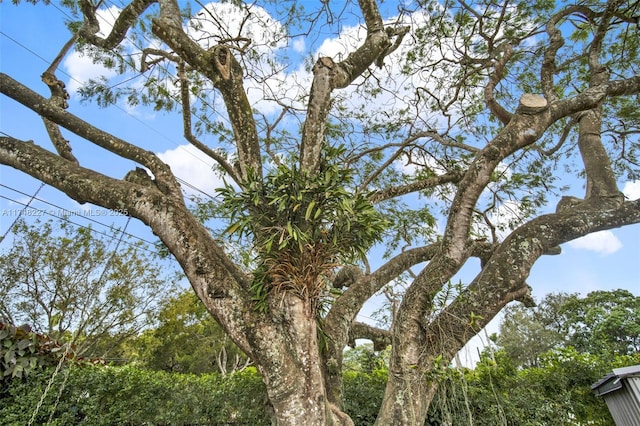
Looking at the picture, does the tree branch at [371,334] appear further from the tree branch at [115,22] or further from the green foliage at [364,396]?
the tree branch at [115,22]

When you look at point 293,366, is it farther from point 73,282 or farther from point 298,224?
point 73,282

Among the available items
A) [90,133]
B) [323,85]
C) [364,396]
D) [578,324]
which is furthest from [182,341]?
[578,324]

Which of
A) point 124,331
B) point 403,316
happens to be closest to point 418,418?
point 403,316

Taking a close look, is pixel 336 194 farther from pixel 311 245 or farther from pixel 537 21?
pixel 537 21

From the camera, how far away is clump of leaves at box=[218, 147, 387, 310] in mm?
2523

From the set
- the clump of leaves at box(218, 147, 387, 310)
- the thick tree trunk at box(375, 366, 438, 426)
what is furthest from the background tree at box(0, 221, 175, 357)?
the thick tree trunk at box(375, 366, 438, 426)

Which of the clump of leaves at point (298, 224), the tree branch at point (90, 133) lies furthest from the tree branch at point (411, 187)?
the tree branch at point (90, 133)

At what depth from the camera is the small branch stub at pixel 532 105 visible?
290 centimetres

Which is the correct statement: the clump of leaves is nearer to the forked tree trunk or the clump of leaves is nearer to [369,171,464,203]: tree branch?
the forked tree trunk

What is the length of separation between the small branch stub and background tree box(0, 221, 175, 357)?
353 inches

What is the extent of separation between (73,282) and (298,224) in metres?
9.73

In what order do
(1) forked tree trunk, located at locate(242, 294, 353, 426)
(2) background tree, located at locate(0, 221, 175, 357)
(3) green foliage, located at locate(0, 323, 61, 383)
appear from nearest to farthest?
(1) forked tree trunk, located at locate(242, 294, 353, 426) < (3) green foliage, located at locate(0, 323, 61, 383) < (2) background tree, located at locate(0, 221, 175, 357)

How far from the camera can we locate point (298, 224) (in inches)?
103

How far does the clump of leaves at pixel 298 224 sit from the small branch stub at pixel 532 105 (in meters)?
1.69
